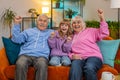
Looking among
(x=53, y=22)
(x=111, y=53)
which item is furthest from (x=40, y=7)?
(x=111, y=53)

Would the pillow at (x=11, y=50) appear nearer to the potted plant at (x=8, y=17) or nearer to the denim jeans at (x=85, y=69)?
the denim jeans at (x=85, y=69)

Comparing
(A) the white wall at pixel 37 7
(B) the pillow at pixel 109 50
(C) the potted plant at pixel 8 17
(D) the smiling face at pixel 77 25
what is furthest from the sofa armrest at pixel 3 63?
(A) the white wall at pixel 37 7

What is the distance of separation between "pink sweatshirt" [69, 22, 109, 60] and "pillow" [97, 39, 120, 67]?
11 centimetres

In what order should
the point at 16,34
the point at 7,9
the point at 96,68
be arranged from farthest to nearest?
1. the point at 7,9
2. the point at 16,34
3. the point at 96,68

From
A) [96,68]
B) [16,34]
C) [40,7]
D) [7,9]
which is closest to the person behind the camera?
[96,68]

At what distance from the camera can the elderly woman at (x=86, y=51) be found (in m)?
2.89

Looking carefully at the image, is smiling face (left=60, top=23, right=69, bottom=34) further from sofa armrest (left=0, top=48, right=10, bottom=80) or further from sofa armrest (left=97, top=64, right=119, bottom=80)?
sofa armrest (left=0, top=48, right=10, bottom=80)

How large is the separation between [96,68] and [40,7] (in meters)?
3.39

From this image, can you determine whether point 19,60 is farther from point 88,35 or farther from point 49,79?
point 88,35

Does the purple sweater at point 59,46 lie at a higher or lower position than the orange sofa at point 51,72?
higher

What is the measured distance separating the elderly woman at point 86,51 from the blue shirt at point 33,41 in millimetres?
374

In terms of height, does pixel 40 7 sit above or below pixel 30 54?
above

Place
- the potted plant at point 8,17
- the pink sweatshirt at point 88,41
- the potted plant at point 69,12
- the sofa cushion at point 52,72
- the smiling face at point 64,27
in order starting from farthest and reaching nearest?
the potted plant at point 69,12
the potted plant at point 8,17
the smiling face at point 64,27
the pink sweatshirt at point 88,41
the sofa cushion at point 52,72

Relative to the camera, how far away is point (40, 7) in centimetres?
602
